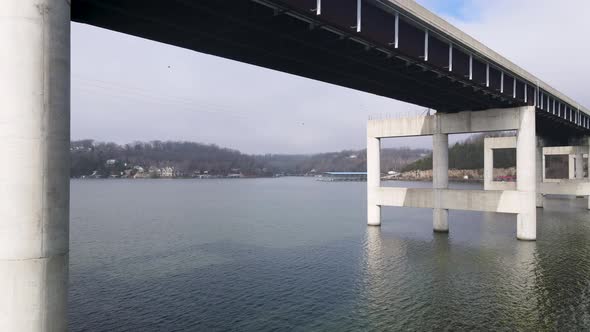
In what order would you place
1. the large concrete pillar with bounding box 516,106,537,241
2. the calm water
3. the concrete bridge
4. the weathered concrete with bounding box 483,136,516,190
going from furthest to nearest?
the weathered concrete with bounding box 483,136,516,190 < the large concrete pillar with bounding box 516,106,537,241 < the calm water < the concrete bridge

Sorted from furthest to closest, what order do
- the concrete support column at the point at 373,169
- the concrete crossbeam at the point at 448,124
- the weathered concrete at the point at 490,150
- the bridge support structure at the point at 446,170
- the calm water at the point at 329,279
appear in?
1. the weathered concrete at the point at 490,150
2. the concrete support column at the point at 373,169
3. the concrete crossbeam at the point at 448,124
4. the bridge support structure at the point at 446,170
5. the calm water at the point at 329,279

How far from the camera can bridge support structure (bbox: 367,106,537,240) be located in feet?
129

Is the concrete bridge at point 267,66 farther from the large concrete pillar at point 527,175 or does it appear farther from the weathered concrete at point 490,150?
the weathered concrete at point 490,150

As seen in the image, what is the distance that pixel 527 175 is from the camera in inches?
1538

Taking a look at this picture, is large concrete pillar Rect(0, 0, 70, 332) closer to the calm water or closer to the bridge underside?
the bridge underside

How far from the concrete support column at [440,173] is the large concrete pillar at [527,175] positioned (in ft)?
22.1

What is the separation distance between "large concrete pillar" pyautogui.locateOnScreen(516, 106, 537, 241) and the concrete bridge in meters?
0.10

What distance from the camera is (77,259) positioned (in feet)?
109

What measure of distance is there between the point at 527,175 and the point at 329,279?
2347 cm

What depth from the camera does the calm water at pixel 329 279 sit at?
64.6 ft

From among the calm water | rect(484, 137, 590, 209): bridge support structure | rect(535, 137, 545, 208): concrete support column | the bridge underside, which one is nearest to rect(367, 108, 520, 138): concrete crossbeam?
the bridge underside

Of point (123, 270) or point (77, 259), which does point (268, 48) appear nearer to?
point (123, 270)

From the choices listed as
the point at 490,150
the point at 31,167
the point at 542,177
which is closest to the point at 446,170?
the point at 31,167

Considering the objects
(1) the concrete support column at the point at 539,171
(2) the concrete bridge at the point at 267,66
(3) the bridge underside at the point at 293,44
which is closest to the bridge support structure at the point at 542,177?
(1) the concrete support column at the point at 539,171
